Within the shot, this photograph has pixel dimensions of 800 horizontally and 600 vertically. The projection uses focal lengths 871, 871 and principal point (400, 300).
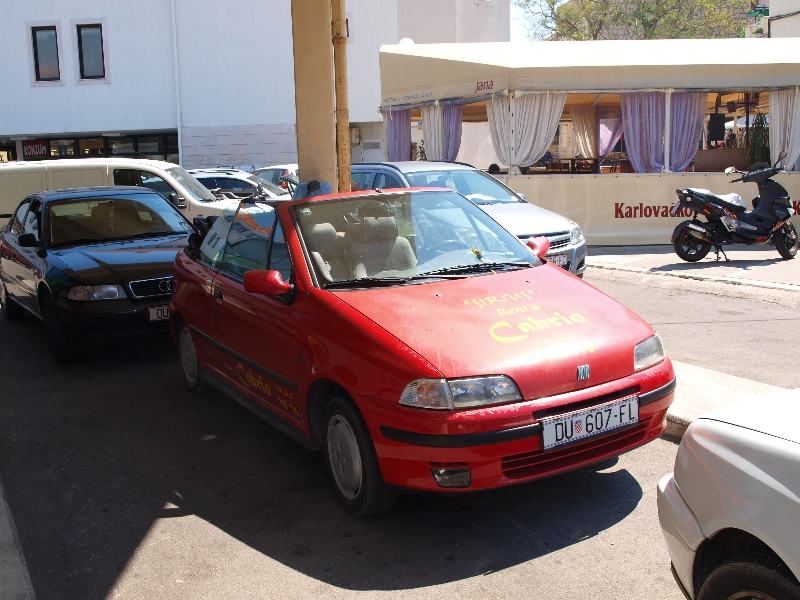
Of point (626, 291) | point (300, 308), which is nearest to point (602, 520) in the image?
point (300, 308)

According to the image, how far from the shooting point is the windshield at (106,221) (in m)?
8.52

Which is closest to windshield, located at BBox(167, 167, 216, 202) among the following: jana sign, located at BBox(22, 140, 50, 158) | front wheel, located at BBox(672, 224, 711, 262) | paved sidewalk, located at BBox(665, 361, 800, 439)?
front wheel, located at BBox(672, 224, 711, 262)

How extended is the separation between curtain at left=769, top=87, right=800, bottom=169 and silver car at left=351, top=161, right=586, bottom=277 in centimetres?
638

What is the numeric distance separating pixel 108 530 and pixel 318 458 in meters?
1.38

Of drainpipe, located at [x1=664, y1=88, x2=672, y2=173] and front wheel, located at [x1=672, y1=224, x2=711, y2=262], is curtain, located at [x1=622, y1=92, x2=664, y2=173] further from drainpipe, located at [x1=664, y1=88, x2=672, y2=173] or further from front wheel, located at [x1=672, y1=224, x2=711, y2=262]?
front wheel, located at [x1=672, y1=224, x2=711, y2=262]

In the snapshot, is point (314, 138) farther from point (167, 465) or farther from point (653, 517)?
point (653, 517)

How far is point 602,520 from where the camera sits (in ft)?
14.0

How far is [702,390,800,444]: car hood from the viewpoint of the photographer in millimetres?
2553

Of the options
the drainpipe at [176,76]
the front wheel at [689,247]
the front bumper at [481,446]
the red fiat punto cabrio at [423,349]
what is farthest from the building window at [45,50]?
the front bumper at [481,446]

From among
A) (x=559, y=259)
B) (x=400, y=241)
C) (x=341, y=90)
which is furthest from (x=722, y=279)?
(x=400, y=241)

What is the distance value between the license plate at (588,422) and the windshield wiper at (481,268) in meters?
1.24

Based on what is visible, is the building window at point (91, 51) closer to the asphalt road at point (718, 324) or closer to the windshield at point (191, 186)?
the windshield at point (191, 186)

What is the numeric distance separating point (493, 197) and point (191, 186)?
18.2 ft

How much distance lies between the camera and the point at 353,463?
4.29m
